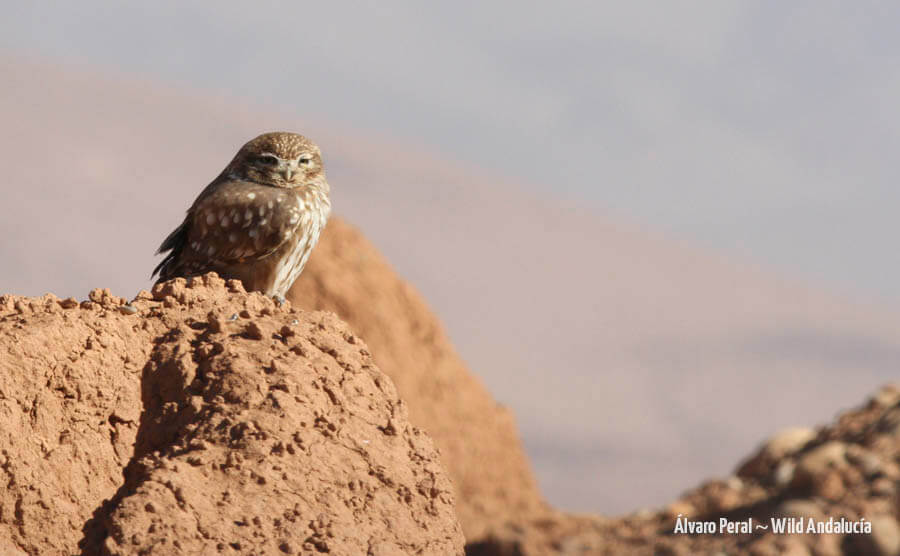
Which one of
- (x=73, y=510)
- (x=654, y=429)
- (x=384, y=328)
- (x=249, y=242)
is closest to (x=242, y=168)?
(x=249, y=242)

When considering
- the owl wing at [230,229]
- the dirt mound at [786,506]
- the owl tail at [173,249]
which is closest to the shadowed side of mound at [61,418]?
the owl wing at [230,229]

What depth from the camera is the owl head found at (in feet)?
27.1

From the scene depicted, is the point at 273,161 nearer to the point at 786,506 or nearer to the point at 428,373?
the point at 428,373

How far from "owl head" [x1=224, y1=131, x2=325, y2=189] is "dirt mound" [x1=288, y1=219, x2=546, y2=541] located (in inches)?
274

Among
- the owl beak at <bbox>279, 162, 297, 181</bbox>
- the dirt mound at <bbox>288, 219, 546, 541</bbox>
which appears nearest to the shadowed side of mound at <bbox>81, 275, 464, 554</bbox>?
the owl beak at <bbox>279, 162, 297, 181</bbox>

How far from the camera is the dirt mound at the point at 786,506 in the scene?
49.9 feet

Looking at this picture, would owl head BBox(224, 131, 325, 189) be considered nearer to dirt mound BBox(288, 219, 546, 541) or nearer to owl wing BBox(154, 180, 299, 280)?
owl wing BBox(154, 180, 299, 280)

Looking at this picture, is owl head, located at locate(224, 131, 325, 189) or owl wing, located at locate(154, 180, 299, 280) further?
owl head, located at locate(224, 131, 325, 189)

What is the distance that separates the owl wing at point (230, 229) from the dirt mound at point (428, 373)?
7.36 m

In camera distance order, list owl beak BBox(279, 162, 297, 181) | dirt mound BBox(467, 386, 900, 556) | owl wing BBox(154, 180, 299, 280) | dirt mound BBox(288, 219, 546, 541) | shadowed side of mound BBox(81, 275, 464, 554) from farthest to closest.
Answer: dirt mound BBox(288, 219, 546, 541) < dirt mound BBox(467, 386, 900, 556) < owl beak BBox(279, 162, 297, 181) < owl wing BBox(154, 180, 299, 280) < shadowed side of mound BBox(81, 275, 464, 554)

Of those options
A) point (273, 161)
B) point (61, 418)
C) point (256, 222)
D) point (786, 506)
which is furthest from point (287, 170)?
point (786, 506)

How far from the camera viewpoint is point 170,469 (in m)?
4.80

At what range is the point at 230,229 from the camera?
7.67m

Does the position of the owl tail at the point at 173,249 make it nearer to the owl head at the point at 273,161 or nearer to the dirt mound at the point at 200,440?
the owl head at the point at 273,161
